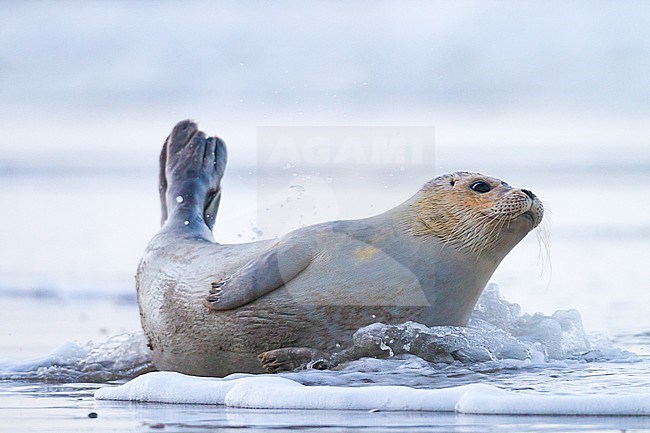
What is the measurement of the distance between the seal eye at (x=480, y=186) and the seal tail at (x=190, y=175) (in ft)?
5.76

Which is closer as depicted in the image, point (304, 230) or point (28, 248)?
point (304, 230)

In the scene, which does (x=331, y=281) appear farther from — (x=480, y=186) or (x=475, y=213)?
(x=480, y=186)

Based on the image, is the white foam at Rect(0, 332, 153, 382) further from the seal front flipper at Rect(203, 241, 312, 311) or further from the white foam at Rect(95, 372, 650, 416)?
the white foam at Rect(95, 372, 650, 416)

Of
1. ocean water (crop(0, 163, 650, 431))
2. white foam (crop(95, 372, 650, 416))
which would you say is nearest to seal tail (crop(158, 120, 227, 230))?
ocean water (crop(0, 163, 650, 431))

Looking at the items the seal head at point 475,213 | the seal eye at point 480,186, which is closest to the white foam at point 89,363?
the seal head at point 475,213

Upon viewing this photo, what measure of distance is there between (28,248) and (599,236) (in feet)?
18.8

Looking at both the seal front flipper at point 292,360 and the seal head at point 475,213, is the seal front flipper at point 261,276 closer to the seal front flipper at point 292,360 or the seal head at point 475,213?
the seal front flipper at point 292,360

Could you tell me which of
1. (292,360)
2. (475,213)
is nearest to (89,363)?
(292,360)

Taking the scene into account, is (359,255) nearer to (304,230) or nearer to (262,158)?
(304,230)

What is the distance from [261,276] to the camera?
5887mm

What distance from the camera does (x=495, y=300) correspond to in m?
7.11

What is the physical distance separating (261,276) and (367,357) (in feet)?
1.95

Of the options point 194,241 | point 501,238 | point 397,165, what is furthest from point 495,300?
point 397,165

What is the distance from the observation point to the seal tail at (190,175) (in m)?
7.51
